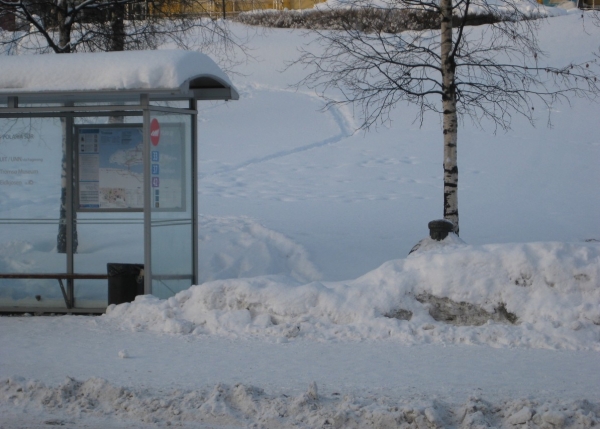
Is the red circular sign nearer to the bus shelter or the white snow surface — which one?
the bus shelter

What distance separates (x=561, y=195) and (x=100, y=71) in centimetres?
1436

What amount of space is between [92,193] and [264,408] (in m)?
4.92

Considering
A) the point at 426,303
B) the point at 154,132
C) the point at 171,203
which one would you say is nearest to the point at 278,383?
the point at 426,303

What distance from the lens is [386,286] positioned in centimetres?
823

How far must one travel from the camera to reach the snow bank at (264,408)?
5148 millimetres

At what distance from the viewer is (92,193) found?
9.55 metres

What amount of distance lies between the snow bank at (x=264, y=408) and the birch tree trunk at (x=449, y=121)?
638 centimetres

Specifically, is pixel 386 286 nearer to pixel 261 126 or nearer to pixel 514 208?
pixel 514 208

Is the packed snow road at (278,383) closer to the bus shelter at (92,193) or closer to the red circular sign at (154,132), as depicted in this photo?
the bus shelter at (92,193)

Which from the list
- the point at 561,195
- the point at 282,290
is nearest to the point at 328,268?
the point at 282,290

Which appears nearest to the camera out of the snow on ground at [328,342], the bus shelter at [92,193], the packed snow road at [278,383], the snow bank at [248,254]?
the packed snow road at [278,383]

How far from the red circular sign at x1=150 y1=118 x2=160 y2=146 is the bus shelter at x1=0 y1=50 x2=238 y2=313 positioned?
0.4 inches

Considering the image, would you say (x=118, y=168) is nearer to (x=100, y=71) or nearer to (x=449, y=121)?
(x=100, y=71)

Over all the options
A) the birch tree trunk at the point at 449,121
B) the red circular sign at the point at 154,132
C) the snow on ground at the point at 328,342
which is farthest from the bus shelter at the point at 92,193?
the birch tree trunk at the point at 449,121
